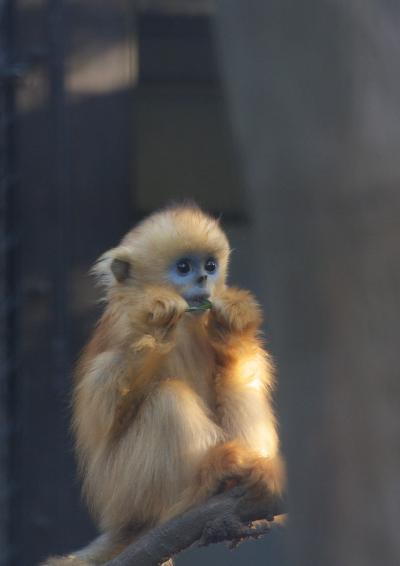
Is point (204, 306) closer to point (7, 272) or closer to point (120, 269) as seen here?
point (120, 269)

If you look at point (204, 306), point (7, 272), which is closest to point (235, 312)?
point (204, 306)

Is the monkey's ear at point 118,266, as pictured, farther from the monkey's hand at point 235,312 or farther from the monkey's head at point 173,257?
the monkey's hand at point 235,312

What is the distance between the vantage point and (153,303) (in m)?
3.33

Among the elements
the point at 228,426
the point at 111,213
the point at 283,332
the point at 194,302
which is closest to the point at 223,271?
the point at 194,302

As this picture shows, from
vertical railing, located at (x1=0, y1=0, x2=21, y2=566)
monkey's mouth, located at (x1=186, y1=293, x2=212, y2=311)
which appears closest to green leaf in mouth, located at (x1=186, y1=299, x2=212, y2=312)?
monkey's mouth, located at (x1=186, y1=293, x2=212, y2=311)

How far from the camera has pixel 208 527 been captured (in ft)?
10.1

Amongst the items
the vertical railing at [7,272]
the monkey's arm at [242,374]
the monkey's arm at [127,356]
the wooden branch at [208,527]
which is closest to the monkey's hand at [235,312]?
the monkey's arm at [242,374]

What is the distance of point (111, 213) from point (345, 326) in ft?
14.5

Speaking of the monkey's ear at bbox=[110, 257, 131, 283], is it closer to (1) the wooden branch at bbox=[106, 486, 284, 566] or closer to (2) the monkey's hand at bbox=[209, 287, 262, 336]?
(2) the monkey's hand at bbox=[209, 287, 262, 336]

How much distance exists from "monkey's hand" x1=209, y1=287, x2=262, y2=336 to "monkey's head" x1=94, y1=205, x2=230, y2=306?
46 mm

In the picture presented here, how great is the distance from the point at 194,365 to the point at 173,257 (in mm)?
335

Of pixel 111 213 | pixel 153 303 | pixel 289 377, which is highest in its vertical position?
pixel 111 213

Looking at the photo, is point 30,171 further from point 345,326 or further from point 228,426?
point 345,326

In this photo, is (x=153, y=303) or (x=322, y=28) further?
(x=153, y=303)
